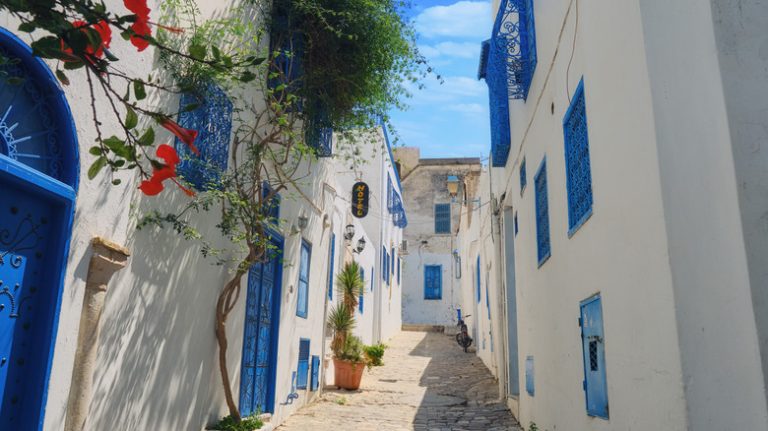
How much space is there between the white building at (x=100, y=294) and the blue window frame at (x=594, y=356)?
318 centimetres

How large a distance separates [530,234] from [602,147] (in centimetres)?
335

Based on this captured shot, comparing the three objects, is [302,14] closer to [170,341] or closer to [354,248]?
[170,341]

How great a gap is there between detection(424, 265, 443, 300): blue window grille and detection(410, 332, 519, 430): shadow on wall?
9749 millimetres

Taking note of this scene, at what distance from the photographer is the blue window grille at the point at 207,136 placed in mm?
4883

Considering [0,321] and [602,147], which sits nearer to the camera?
[0,321]

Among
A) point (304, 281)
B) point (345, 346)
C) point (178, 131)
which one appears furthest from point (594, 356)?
point (345, 346)

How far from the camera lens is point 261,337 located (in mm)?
7164

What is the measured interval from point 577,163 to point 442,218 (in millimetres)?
24272

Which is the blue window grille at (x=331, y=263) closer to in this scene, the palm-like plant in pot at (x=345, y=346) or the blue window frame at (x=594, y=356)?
the palm-like plant in pot at (x=345, y=346)

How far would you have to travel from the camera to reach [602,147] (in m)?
3.91

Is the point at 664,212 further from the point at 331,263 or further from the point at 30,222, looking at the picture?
the point at 331,263

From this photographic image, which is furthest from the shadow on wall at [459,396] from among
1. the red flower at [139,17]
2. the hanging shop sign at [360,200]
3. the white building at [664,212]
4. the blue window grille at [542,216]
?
the red flower at [139,17]

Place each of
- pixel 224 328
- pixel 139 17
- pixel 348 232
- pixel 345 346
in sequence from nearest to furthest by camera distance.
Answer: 1. pixel 139 17
2. pixel 224 328
3. pixel 345 346
4. pixel 348 232

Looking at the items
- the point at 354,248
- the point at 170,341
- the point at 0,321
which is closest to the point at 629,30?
the point at 0,321
